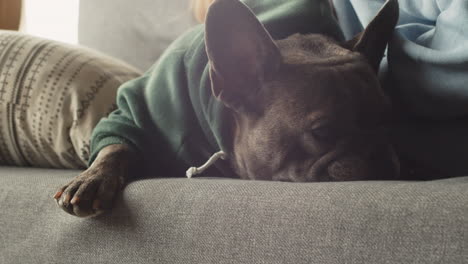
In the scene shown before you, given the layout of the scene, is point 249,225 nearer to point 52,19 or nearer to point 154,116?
point 154,116

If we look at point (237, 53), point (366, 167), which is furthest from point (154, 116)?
point (366, 167)

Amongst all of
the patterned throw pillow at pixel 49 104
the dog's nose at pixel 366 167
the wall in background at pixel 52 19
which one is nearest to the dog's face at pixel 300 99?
the dog's nose at pixel 366 167

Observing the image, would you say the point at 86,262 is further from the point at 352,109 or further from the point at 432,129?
the point at 432,129

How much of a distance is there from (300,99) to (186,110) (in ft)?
0.80

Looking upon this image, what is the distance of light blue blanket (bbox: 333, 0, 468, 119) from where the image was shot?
2.57 ft

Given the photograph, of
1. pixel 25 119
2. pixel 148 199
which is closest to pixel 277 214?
pixel 148 199

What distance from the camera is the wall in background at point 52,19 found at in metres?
2.25

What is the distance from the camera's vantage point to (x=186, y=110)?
985mm

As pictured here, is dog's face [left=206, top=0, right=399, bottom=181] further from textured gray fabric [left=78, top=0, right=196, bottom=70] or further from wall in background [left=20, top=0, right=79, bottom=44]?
wall in background [left=20, top=0, right=79, bottom=44]

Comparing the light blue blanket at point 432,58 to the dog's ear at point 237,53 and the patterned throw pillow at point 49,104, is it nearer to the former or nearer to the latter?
the dog's ear at point 237,53

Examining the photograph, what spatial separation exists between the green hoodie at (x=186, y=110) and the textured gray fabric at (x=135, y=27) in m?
0.71

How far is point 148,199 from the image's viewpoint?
2.41 ft

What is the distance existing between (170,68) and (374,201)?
580 millimetres

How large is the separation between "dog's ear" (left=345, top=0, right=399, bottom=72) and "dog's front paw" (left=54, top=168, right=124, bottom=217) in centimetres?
47
